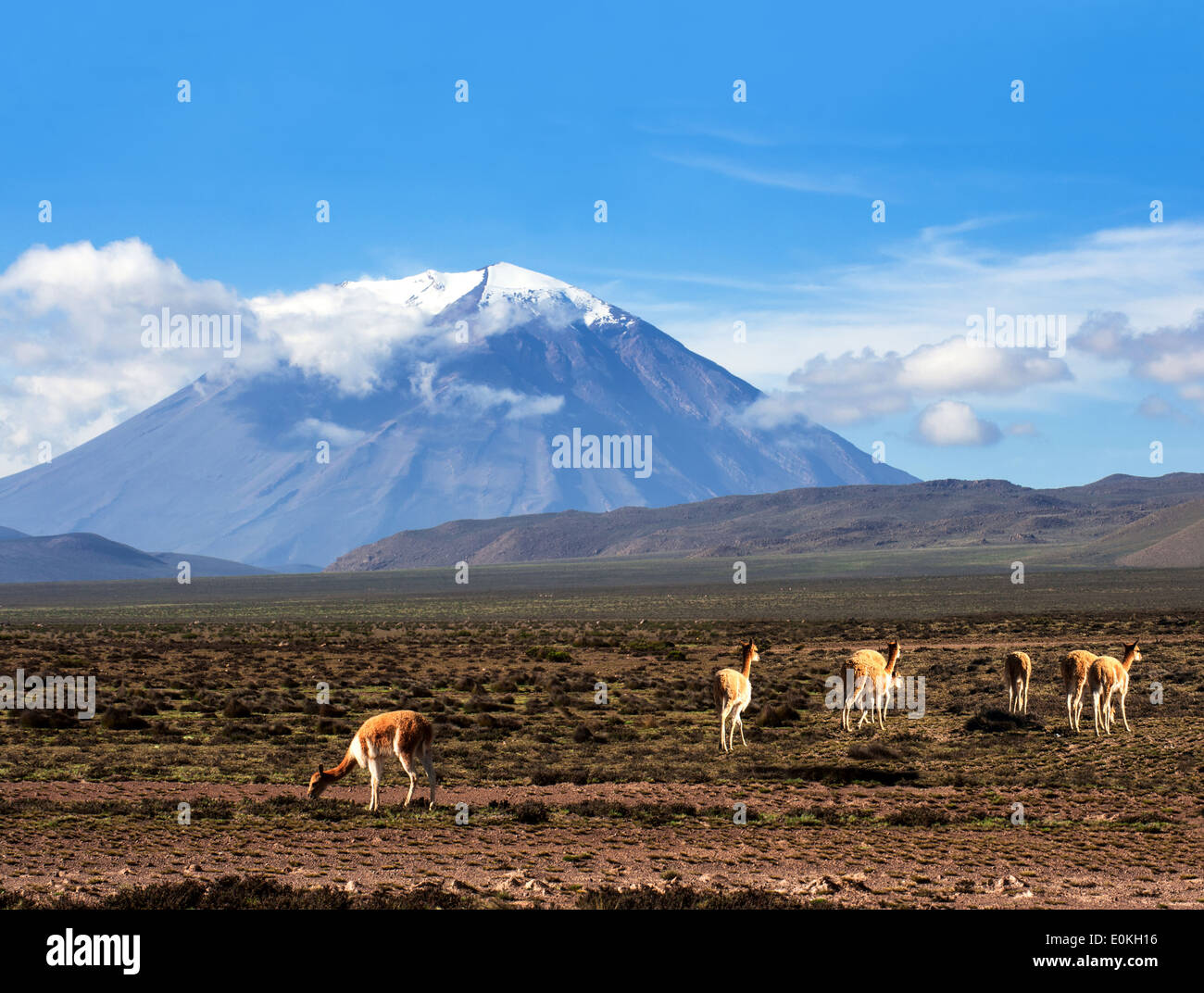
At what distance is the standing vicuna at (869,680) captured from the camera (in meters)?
24.9

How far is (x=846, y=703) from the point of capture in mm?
24703

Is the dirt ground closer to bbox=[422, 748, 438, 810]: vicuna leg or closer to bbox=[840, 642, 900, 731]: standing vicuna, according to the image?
bbox=[422, 748, 438, 810]: vicuna leg

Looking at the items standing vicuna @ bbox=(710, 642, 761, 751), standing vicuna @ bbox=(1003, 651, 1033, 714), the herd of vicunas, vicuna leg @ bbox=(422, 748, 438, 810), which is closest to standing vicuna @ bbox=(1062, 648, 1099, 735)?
the herd of vicunas

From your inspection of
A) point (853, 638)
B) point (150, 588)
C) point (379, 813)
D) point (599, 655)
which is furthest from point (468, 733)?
point (150, 588)

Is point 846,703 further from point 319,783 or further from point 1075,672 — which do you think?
point 319,783

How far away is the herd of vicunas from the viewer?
607 inches

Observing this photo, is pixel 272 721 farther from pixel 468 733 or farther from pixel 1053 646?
pixel 1053 646

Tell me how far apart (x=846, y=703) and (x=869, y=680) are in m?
1.30

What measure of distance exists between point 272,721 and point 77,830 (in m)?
12.4

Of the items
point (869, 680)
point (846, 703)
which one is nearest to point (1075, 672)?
point (846, 703)

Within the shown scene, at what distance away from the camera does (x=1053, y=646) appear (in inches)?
1838

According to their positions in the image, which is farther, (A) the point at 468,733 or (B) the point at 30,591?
(B) the point at 30,591

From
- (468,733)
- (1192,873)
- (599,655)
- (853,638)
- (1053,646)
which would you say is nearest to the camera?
(1192,873)
